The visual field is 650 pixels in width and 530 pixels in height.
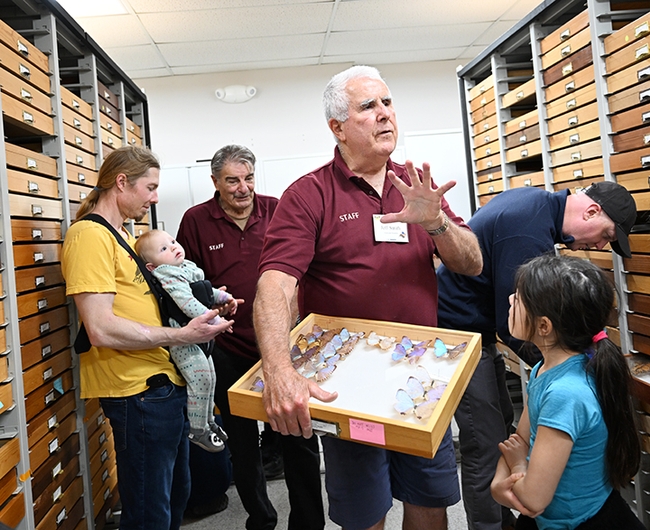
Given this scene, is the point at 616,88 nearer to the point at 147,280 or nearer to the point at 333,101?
the point at 333,101

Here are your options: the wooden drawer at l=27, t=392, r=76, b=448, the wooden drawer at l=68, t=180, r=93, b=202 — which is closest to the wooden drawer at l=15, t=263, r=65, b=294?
the wooden drawer at l=68, t=180, r=93, b=202

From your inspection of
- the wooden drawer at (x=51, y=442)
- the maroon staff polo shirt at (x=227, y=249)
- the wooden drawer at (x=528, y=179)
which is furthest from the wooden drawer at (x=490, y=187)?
the wooden drawer at (x=51, y=442)

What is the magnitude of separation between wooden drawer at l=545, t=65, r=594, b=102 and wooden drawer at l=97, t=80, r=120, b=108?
2504 millimetres

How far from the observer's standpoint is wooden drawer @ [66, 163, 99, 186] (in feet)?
7.54

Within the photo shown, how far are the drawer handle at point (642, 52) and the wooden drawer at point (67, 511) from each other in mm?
2974

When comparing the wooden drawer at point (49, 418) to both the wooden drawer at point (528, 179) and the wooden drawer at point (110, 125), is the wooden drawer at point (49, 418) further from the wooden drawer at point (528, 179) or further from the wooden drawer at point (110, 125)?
the wooden drawer at point (528, 179)

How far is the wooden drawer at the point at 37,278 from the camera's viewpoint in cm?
181

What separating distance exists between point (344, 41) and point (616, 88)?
113 inches

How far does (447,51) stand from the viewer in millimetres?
4891

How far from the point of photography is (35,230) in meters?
1.95

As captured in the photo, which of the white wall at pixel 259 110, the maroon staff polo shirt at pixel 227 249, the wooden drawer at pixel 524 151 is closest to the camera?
the maroon staff polo shirt at pixel 227 249

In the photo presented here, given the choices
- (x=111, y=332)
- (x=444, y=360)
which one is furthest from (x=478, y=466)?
(x=111, y=332)

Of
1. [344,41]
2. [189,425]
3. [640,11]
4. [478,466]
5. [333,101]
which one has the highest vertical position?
[344,41]

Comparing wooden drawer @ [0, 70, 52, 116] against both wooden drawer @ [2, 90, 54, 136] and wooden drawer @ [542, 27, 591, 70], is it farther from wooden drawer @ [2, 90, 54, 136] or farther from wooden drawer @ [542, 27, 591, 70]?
wooden drawer @ [542, 27, 591, 70]
